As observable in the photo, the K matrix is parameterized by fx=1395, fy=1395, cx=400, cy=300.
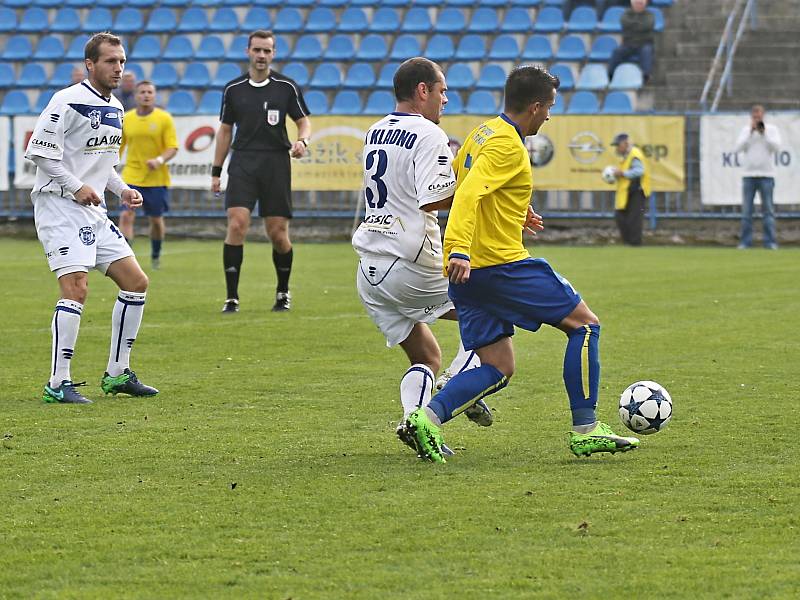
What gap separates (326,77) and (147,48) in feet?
11.1

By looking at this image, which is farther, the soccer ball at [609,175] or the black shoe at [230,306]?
the soccer ball at [609,175]

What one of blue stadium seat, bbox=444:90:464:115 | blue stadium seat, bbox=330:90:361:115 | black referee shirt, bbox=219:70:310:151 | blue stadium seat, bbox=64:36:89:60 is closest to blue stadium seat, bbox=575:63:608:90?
blue stadium seat, bbox=444:90:464:115

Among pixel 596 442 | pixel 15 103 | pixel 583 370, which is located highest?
pixel 15 103

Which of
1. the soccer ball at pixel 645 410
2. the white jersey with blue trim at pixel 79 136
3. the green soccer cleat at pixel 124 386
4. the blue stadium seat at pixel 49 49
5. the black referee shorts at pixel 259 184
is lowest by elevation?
the green soccer cleat at pixel 124 386

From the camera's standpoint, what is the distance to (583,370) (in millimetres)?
5508

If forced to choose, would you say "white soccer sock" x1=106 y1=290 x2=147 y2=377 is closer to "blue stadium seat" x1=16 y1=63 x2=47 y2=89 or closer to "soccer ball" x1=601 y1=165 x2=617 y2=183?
"soccer ball" x1=601 y1=165 x2=617 y2=183

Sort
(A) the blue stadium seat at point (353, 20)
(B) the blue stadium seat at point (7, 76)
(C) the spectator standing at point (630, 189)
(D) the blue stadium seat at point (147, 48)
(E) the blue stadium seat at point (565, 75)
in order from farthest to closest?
(A) the blue stadium seat at point (353, 20), (D) the blue stadium seat at point (147, 48), (B) the blue stadium seat at point (7, 76), (E) the blue stadium seat at point (565, 75), (C) the spectator standing at point (630, 189)

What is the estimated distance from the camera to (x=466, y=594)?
144 inches

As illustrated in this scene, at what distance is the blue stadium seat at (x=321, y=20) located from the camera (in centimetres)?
2425

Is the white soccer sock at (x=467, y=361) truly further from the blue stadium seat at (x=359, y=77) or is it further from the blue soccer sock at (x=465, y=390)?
the blue stadium seat at (x=359, y=77)

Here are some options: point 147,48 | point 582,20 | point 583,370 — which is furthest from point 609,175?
point 583,370

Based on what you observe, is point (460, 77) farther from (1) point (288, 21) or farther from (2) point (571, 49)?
(1) point (288, 21)

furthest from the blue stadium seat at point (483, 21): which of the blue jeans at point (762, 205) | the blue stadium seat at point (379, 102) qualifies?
the blue jeans at point (762, 205)

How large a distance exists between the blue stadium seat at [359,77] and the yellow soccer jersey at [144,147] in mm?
7293
